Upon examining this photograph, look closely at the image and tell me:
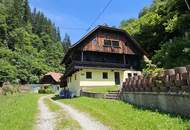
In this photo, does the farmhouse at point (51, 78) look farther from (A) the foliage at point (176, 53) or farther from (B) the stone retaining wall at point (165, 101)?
(B) the stone retaining wall at point (165, 101)

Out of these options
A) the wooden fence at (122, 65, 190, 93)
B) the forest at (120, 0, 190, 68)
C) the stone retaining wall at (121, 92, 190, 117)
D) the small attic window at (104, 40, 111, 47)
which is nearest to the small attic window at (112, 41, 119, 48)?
the small attic window at (104, 40, 111, 47)

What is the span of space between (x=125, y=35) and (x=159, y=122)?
30577mm

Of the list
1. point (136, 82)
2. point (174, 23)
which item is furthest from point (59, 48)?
point (136, 82)

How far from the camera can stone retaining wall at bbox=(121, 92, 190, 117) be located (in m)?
10.7

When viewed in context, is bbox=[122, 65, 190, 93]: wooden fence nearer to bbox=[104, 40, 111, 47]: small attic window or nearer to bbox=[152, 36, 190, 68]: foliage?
bbox=[152, 36, 190, 68]: foliage

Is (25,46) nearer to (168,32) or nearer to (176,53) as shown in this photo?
(168,32)

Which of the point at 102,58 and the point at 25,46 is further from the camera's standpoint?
the point at 25,46

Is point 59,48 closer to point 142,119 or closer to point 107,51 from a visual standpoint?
point 107,51

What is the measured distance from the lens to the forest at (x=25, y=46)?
80188 mm

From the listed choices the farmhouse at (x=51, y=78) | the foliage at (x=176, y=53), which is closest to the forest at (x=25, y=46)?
the farmhouse at (x=51, y=78)

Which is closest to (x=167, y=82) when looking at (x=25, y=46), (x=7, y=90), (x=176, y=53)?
(x=176, y=53)

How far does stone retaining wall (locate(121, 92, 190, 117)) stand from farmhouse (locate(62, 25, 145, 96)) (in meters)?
18.8

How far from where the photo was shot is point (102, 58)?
38562 millimetres

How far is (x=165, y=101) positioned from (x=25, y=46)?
9041 centimetres
